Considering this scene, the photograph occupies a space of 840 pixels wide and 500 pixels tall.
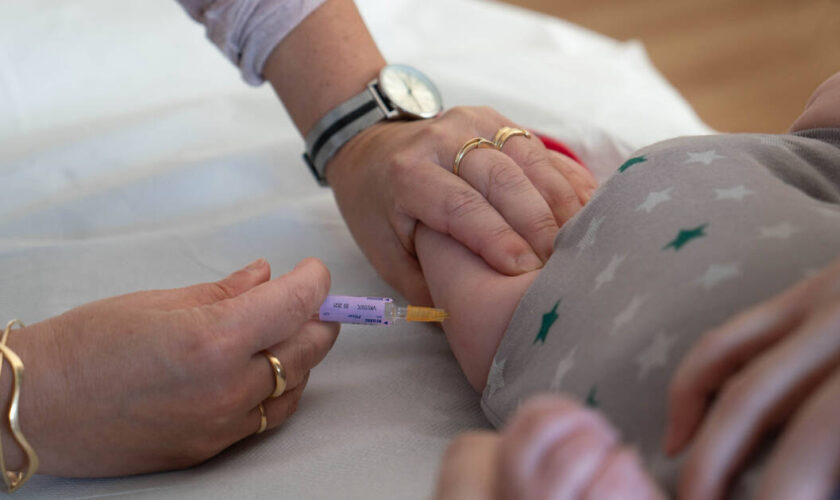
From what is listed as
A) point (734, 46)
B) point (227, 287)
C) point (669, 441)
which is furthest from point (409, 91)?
point (734, 46)

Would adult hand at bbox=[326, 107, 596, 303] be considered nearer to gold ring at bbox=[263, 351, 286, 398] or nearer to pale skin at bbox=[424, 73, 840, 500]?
gold ring at bbox=[263, 351, 286, 398]

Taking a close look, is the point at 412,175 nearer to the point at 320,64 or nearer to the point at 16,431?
the point at 320,64

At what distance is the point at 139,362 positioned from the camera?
66 centimetres

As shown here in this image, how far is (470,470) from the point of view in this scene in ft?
1.36

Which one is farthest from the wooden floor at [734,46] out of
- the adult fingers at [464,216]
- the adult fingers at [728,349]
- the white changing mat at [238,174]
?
the adult fingers at [728,349]

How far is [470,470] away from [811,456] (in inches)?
6.3

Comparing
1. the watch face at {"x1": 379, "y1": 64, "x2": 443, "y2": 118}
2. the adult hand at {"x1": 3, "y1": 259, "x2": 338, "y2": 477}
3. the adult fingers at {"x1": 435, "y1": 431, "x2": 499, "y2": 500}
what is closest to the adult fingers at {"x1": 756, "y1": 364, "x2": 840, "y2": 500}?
the adult fingers at {"x1": 435, "y1": 431, "x2": 499, "y2": 500}

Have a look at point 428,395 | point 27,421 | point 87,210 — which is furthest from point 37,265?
point 428,395

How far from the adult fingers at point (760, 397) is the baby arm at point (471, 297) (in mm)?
324

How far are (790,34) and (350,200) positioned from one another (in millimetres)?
2151

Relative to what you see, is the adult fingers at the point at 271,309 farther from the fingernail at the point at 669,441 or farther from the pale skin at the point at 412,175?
the fingernail at the point at 669,441

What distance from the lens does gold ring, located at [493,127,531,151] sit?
88 centimetres

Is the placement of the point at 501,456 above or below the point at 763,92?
above

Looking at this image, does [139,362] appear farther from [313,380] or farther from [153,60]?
[153,60]
